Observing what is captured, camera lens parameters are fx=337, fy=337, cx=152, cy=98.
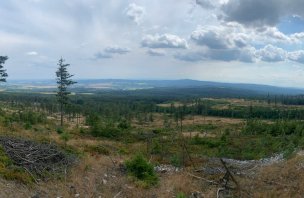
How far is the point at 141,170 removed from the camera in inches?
602

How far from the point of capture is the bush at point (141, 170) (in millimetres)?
14555

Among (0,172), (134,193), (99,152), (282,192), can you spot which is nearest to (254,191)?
(282,192)

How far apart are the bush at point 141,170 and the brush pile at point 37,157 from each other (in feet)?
9.08

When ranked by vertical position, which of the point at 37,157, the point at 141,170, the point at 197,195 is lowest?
the point at 197,195

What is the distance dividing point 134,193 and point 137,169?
2.63m

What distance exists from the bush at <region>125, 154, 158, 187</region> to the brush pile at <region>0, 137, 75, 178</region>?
2.77 m

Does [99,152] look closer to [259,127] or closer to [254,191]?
[254,191]

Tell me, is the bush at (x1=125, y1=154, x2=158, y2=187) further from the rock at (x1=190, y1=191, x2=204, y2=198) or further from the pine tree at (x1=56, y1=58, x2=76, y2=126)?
the pine tree at (x1=56, y1=58, x2=76, y2=126)

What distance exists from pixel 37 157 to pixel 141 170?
4.64m

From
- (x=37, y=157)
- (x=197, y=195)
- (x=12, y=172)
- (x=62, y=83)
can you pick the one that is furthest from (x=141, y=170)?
(x=62, y=83)

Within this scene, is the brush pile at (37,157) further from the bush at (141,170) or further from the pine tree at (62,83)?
the pine tree at (62,83)

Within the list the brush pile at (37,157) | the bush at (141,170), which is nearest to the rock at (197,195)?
the bush at (141,170)

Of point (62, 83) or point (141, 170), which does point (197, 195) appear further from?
point (62, 83)

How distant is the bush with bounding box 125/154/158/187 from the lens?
1455cm
